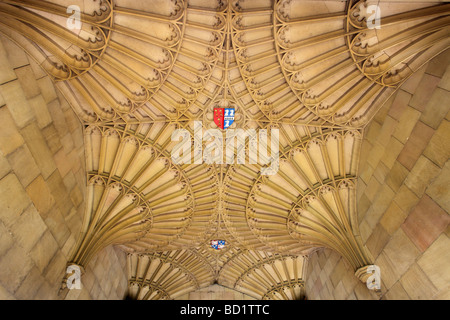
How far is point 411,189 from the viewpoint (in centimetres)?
762

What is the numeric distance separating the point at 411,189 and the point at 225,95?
686 cm

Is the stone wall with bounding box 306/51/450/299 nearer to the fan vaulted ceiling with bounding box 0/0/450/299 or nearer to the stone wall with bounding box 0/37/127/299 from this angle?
the fan vaulted ceiling with bounding box 0/0/450/299

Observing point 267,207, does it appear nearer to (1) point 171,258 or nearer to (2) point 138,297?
(1) point 171,258

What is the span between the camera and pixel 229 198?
13203mm

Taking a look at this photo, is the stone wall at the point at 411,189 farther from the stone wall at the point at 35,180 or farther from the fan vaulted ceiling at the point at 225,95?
the stone wall at the point at 35,180

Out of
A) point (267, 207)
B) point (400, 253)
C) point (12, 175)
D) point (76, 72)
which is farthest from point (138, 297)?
point (400, 253)

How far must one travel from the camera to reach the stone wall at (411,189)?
6734mm

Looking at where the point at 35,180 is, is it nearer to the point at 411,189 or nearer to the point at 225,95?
the point at 225,95

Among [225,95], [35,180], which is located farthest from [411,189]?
[35,180]

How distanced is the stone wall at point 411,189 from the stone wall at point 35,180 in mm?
10374

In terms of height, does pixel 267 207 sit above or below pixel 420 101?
above

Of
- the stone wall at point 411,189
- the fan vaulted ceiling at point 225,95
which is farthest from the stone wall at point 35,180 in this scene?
the stone wall at point 411,189

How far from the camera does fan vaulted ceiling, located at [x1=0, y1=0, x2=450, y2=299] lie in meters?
8.23
